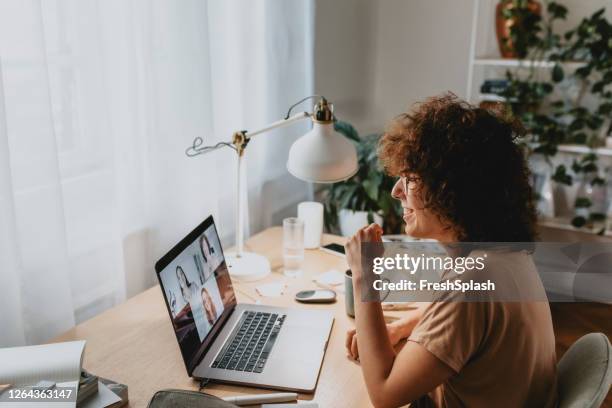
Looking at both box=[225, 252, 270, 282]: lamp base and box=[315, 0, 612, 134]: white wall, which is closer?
box=[225, 252, 270, 282]: lamp base

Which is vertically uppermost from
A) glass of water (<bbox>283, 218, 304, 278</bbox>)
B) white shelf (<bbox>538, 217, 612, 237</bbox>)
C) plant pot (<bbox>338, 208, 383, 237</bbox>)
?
glass of water (<bbox>283, 218, 304, 278</bbox>)

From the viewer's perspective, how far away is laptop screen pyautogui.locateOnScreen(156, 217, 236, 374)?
1148 millimetres

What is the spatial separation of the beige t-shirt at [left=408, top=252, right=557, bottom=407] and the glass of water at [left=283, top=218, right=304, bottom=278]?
0.75m

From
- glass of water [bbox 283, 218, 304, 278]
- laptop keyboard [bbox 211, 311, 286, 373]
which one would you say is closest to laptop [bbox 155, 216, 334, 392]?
laptop keyboard [bbox 211, 311, 286, 373]

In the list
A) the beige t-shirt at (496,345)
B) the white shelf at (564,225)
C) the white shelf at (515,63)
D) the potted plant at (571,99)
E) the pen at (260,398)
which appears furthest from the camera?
the white shelf at (564,225)

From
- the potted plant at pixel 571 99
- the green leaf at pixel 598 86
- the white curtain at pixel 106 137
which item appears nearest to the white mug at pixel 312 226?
the white curtain at pixel 106 137

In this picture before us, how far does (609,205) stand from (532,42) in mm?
885

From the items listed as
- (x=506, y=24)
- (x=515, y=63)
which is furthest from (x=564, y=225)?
(x=506, y=24)

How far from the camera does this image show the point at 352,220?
2430mm

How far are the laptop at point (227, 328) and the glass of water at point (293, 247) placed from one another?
271mm

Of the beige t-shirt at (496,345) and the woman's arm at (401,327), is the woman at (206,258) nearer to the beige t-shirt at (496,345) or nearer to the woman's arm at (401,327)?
the woman's arm at (401,327)

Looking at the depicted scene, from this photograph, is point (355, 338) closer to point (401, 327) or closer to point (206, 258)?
point (401, 327)

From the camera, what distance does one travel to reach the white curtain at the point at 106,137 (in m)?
1.31

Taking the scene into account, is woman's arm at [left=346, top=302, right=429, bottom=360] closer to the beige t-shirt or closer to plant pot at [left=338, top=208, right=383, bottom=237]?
the beige t-shirt
